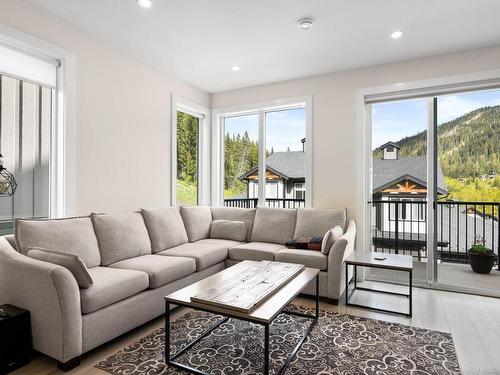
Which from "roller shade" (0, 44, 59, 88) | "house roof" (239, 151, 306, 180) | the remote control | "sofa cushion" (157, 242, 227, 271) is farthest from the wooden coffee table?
"roller shade" (0, 44, 59, 88)

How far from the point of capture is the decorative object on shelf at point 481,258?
3574mm

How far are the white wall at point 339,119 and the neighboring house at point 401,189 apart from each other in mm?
388

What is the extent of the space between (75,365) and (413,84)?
4235 mm

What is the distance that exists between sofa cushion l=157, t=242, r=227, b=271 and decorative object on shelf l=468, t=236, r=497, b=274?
2.93 metres

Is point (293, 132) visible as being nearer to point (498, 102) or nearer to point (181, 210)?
point (181, 210)

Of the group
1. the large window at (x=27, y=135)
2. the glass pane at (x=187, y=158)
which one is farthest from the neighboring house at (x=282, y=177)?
the large window at (x=27, y=135)

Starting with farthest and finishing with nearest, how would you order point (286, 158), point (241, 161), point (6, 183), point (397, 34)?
1. point (241, 161)
2. point (286, 158)
3. point (397, 34)
4. point (6, 183)

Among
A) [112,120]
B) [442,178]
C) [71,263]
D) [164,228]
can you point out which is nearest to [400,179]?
[442,178]

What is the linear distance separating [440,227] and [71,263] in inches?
153

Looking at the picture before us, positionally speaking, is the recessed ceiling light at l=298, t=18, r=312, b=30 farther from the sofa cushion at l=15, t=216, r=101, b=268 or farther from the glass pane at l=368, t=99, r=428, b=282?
the sofa cushion at l=15, t=216, r=101, b=268

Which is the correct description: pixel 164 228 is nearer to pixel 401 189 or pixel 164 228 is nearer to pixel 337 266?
pixel 337 266

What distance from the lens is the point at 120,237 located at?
297 centimetres

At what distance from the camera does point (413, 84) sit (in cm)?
370

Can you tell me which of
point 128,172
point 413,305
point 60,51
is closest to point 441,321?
point 413,305
